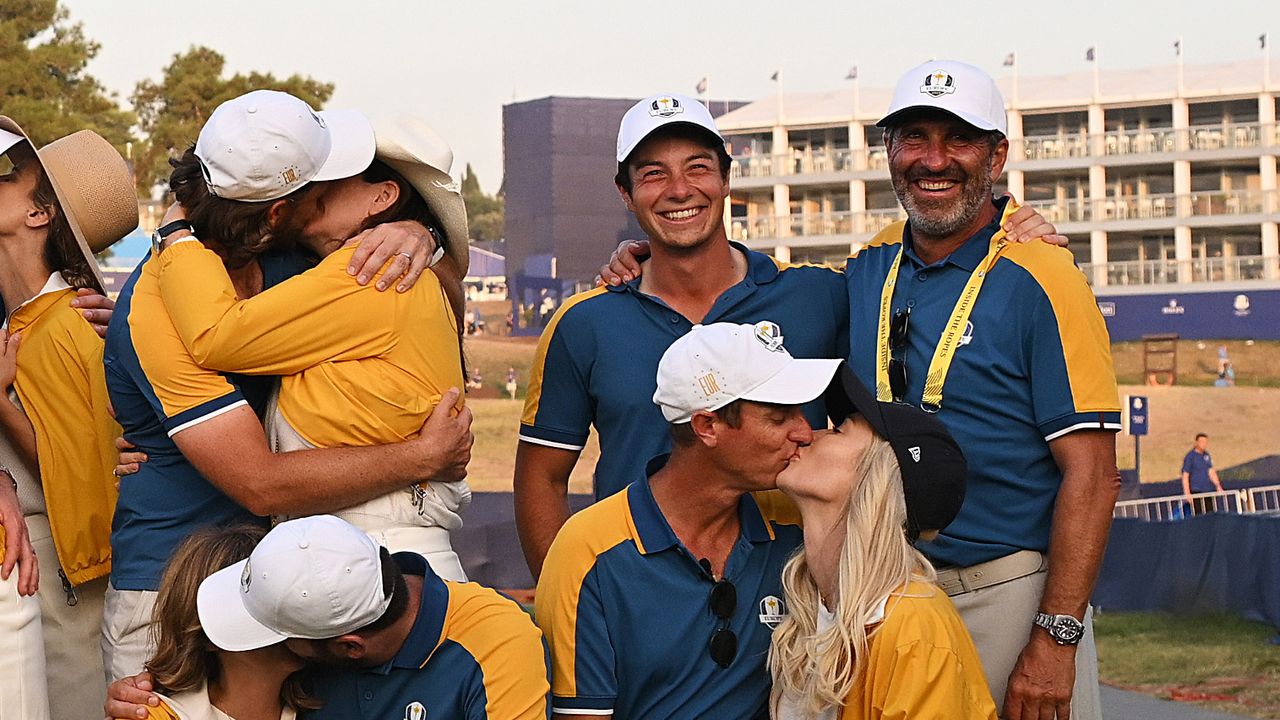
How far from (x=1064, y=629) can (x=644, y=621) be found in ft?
3.81

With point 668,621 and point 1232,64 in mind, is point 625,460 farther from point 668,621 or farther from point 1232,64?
point 1232,64

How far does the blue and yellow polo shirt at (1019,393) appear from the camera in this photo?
4.11m

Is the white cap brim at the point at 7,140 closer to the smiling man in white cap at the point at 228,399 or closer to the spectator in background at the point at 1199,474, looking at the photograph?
Result: the smiling man in white cap at the point at 228,399

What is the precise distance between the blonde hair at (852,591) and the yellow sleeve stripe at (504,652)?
0.54 m

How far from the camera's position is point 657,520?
357 centimetres

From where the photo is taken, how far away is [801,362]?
3588 mm

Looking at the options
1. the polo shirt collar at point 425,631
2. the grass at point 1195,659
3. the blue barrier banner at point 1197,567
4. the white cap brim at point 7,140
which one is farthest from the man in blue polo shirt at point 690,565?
the blue barrier banner at point 1197,567

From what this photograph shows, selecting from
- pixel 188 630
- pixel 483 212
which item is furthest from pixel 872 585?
pixel 483 212

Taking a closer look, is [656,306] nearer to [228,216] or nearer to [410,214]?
[410,214]

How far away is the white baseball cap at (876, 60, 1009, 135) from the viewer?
4312 millimetres

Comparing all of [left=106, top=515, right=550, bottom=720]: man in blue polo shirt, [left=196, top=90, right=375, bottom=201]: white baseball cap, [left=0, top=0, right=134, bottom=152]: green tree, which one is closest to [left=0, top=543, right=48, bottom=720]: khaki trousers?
[left=106, top=515, right=550, bottom=720]: man in blue polo shirt

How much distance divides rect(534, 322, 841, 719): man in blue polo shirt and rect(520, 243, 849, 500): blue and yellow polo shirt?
2.40 ft

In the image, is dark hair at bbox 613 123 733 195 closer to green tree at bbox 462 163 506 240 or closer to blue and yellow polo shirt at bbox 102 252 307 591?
blue and yellow polo shirt at bbox 102 252 307 591

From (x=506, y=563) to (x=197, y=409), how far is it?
17816 mm
